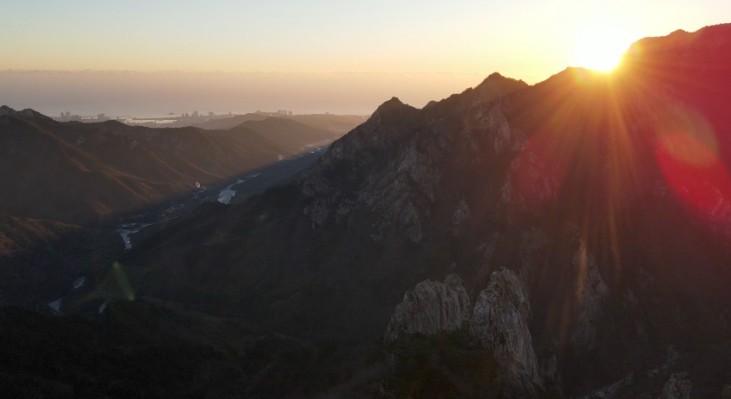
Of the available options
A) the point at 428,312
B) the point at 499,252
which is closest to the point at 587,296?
the point at 499,252

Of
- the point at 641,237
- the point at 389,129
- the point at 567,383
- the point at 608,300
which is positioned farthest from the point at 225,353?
the point at 389,129

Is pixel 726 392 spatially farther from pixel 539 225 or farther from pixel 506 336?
pixel 539 225

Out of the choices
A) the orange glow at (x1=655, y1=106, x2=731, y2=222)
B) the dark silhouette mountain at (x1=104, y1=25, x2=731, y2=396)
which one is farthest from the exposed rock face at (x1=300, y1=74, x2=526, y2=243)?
the orange glow at (x1=655, y1=106, x2=731, y2=222)

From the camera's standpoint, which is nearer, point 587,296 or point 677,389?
point 677,389

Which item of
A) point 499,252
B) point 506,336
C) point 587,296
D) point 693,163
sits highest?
point 693,163

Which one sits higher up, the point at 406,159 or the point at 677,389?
the point at 406,159
